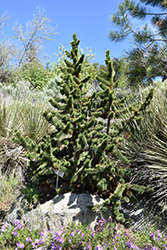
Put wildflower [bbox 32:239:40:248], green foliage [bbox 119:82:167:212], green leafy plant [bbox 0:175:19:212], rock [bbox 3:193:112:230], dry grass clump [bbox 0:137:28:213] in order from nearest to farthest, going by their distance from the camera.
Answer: wildflower [bbox 32:239:40:248] → rock [bbox 3:193:112:230] → green foliage [bbox 119:82:167:212] → green leafy plant [bbox 0:175:19:212] → dry grass clump [bbox 0:137:28:213]

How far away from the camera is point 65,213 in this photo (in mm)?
2658

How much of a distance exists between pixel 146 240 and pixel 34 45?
1772 cm

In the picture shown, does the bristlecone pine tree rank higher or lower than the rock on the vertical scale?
higher

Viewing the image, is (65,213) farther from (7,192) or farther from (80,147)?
(7,192)

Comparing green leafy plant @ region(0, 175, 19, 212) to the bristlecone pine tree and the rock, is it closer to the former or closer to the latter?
the rock

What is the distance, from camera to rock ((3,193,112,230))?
2.64m

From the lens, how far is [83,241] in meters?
2.38

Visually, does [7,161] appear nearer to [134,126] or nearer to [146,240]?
[134,126]

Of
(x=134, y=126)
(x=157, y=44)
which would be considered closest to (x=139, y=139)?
(x=134, y=126)

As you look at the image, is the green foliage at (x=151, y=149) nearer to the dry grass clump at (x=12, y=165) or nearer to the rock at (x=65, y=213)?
the rock at (x=65, y=213)

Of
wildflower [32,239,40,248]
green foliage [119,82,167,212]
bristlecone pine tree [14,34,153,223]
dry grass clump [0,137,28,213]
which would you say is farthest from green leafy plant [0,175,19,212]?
green foliage [119,82,167,212]

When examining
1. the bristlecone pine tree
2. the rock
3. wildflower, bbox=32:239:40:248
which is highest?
the bristlecone pine tree

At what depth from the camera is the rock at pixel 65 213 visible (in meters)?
2.64

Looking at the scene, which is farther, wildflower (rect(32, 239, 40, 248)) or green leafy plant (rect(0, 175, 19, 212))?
green leafy plant (rect(0, 175, 19, 212))
